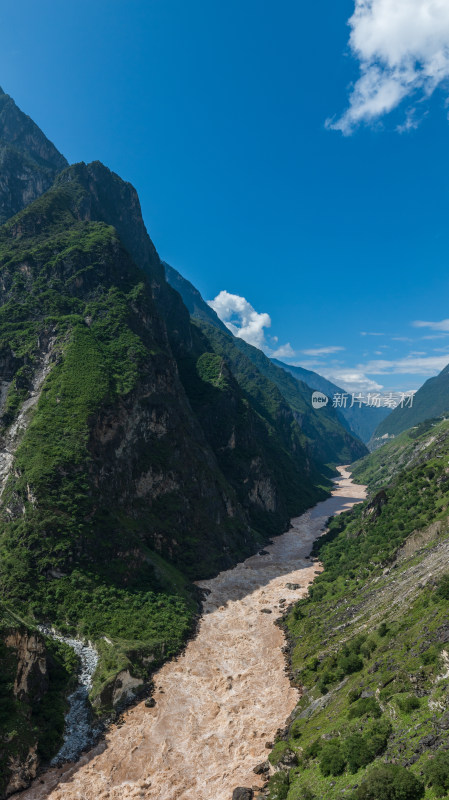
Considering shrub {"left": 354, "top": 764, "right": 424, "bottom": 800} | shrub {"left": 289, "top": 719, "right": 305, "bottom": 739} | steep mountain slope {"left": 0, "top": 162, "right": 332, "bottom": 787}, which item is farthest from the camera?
steep mountain slope {"left": 0, "top": 162, "right": 332, "bottom": 787}

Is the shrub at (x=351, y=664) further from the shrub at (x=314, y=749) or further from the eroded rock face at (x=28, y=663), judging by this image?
the eroded rock face at (x=28, y=663)

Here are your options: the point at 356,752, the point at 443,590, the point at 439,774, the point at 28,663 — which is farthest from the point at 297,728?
the point at 28,663

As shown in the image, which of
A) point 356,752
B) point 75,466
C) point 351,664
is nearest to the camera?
point 356,752

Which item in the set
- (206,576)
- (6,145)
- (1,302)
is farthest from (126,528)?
(6,145)

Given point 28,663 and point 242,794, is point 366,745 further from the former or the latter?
point 28,663

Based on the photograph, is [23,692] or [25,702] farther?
[23,692]

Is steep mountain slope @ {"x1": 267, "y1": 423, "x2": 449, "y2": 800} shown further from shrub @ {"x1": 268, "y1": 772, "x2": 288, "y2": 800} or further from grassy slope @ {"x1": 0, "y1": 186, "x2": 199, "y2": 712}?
grassy slope @ {"x1": 0, "y1": 186, "x2": 199, "y2": 712}

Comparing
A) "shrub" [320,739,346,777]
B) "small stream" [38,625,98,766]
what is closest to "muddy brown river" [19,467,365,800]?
"small stream" [38,625,98,766]
